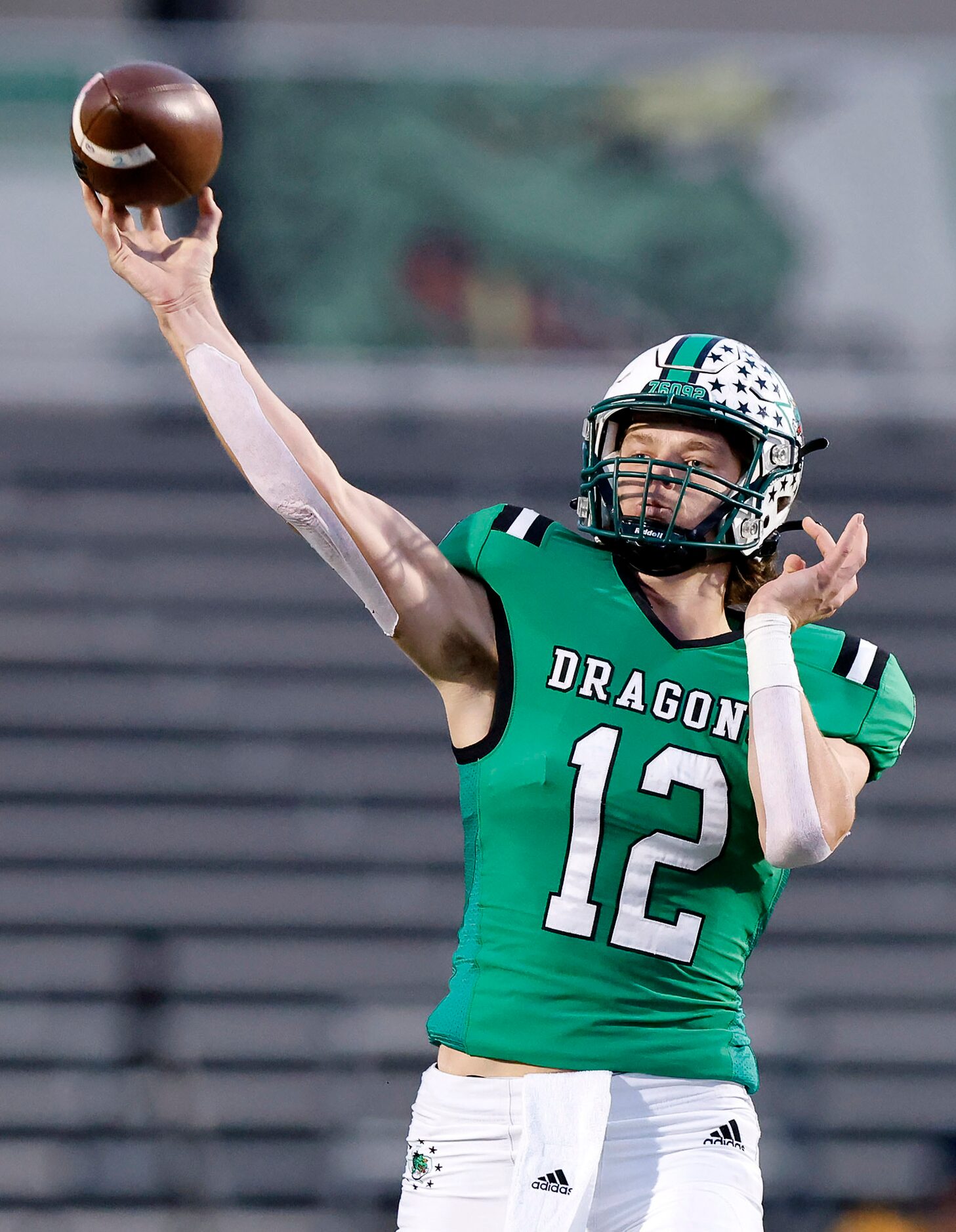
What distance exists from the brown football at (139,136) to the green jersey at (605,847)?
814 millimetres

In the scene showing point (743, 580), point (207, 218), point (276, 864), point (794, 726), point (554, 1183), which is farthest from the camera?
point (276, 864)

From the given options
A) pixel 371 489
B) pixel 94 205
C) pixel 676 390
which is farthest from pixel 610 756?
pixel 371 489

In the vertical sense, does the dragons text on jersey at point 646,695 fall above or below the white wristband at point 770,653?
below

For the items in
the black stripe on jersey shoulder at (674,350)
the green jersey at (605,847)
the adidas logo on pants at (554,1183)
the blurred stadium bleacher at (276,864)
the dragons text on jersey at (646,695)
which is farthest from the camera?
the blurred stadium bleacher at (276,864)

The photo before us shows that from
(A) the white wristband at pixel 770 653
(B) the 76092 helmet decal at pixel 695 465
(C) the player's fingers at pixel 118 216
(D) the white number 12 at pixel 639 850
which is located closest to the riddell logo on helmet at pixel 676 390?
(B) the 76092 helmet decal at pixel 695 465

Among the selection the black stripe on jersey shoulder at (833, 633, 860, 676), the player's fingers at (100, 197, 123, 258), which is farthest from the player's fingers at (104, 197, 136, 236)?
the black stripe on jersey shoulder at (833, 633, 860, 676)

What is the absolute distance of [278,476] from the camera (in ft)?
8.32

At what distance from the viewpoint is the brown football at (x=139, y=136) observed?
107 inches

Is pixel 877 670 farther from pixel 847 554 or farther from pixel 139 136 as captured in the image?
pixel 139 136

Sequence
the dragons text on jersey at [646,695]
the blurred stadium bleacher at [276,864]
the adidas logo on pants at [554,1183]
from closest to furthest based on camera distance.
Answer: the adidas logo on pants at [554,1183] → the dragons text on jersey at [646,695] → the blurred stadium bleacher at [276,864]

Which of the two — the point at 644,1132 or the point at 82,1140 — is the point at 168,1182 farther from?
the point at 644,1132

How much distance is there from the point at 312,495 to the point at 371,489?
584cm

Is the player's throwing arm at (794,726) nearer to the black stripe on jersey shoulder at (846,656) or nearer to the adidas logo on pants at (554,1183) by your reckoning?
the black stripe on jersey shoulder at (846,656)

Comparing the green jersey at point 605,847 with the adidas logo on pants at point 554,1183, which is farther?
the green jersey at point 605,847
